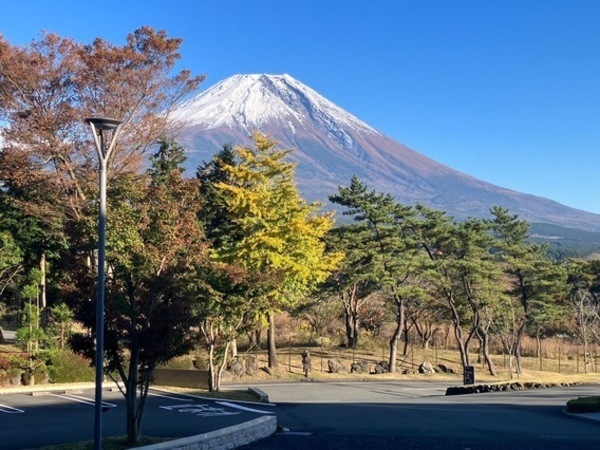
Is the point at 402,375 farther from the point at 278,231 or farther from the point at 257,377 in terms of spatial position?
the point at 278,231

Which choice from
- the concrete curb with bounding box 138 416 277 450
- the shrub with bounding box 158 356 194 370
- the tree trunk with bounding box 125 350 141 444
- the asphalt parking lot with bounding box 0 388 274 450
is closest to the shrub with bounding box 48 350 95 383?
the asphalt parking lot with bounding box 0 388 274 450

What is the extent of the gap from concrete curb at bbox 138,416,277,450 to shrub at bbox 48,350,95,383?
1148cm

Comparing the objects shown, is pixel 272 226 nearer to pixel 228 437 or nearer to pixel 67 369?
pixel 67 369

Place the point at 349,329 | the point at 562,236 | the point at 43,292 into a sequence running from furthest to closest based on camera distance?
the point at 562,236 → the point at 349,329 → the point at 43,292

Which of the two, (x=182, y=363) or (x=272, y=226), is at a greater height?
(x=272, y=226)

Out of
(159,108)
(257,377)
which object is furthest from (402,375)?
(159,108)

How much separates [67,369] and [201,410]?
8658mm

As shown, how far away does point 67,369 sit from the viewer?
22.2 meters

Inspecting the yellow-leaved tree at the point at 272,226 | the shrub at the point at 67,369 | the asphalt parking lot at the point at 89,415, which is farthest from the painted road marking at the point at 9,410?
the yellow-leaved tree at the point at 272,226

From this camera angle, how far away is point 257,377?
93.7 ft

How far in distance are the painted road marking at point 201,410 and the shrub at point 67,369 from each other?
716 cm

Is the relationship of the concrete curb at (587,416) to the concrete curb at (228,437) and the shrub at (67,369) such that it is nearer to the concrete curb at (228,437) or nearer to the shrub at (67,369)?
the concrete curb at (228,437)

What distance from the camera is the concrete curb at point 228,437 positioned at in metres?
9.42

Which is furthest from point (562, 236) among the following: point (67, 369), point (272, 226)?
point (67, 369)
